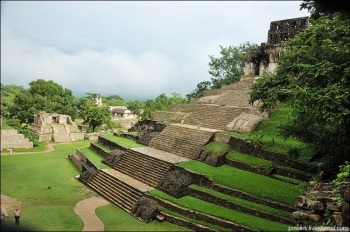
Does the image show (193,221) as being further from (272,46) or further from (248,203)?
(272,46)

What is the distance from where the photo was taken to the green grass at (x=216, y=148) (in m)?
16.9

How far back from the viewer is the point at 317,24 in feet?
40.5

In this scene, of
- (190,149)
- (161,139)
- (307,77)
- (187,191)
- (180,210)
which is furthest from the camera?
(161,139)

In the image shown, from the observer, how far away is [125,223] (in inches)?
498

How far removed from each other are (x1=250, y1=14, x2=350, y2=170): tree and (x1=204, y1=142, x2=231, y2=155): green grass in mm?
4482

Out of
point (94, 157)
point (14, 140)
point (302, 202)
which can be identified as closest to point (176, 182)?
point (302, 202)

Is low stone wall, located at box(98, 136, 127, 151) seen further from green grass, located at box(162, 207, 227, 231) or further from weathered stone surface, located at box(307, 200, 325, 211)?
weathered stone surface, located at box(307, 200, 325, 211)

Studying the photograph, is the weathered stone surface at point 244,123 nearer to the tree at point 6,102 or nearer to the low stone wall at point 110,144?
the low stone wall at point 110,144

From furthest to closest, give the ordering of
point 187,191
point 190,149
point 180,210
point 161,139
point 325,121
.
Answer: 1. point 161,139
2. point 190,149
3. point 187,191
4. point 180,210
5. point 325,121

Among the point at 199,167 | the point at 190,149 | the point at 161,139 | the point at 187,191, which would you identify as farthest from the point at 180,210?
the point at 161,139

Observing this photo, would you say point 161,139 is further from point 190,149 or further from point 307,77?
point 307,77

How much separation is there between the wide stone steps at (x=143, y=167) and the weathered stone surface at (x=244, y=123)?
533cm

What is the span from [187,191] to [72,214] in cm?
499

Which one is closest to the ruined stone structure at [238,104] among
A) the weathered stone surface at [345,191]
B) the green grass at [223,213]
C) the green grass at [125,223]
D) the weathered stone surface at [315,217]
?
the green grass at [223,213]
